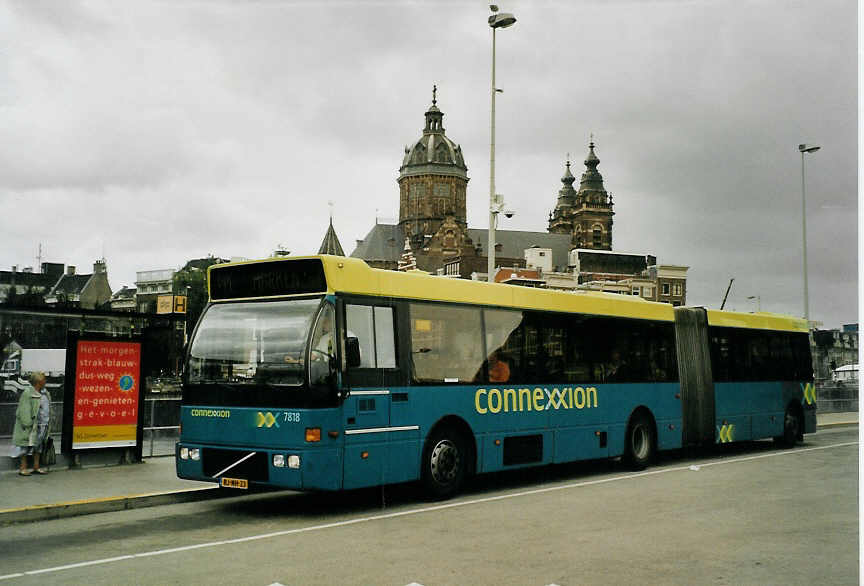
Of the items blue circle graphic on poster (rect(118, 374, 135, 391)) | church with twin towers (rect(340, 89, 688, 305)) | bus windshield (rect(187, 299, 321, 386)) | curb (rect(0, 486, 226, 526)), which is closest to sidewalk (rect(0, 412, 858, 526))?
curb (rect(0, 486, 226, 526))

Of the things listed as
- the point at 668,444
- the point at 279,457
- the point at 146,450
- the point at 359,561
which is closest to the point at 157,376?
the point at 146,450

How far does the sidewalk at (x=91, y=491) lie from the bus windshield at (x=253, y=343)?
165 cm

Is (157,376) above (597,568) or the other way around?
above

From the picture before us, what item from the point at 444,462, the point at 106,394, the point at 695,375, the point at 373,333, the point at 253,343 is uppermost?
the point at 373,333

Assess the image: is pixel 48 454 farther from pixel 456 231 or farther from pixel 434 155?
pixel 434 155

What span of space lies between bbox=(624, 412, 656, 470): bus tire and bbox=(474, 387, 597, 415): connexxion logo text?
126 cm

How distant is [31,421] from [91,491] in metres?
2.03

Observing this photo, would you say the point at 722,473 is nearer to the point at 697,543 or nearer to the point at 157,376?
the point at 697,543

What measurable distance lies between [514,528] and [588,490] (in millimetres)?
3498

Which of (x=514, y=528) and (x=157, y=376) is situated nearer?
(x=514, y=528)

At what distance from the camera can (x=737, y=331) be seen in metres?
18.5

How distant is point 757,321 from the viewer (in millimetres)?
19188

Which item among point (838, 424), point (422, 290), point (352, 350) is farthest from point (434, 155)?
point (352, 350)

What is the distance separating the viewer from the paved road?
6.98 metres
